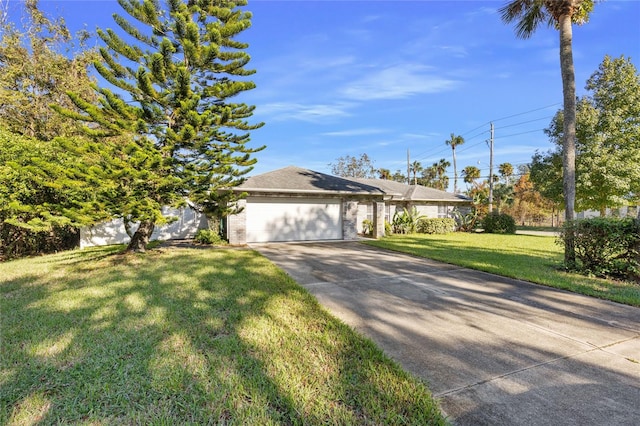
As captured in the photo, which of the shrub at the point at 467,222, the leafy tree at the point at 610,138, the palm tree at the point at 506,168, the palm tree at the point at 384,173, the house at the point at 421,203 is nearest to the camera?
the leafy tree at the point at 610,138

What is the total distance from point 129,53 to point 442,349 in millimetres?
10417

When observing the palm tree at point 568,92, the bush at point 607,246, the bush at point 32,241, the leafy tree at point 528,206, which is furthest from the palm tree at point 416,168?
the bush at point 32,241

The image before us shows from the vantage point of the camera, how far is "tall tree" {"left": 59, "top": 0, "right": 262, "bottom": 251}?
24.4 ft

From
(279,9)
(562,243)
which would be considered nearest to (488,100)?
(562,243)

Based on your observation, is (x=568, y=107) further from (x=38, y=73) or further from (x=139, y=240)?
(x=38, y=73)

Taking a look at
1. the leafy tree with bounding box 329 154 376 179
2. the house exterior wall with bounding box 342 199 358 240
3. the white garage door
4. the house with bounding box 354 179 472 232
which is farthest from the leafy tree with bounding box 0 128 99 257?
the leafy tree with bounding box 329 154 376 179

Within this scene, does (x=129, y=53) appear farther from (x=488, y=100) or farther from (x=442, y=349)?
(x=488, y=100)

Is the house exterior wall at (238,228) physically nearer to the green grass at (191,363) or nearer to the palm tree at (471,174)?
the green grass at (191,363)

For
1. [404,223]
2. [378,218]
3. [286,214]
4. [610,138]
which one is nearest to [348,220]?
[378,218]

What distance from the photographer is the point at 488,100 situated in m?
15.0

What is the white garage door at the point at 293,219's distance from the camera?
1318 centimetres

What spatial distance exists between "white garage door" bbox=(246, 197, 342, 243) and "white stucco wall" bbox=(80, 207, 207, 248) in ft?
8.42

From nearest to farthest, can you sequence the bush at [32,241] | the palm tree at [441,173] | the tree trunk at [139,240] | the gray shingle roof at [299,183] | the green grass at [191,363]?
the green grass at [191,363] → the tree trunk at [139,240] → the bush at [32,241] → the gray shingle roof at [299,183] → the palm tree at [441,173]

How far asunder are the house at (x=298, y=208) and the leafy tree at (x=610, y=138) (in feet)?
35.7
